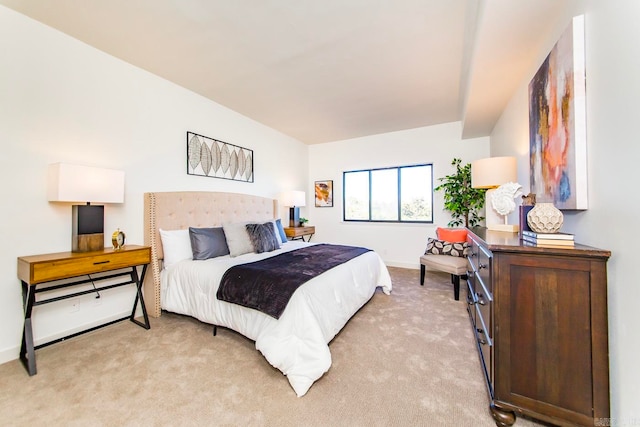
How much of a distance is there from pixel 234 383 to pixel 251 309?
492mm

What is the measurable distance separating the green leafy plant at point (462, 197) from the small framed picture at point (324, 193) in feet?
7.09

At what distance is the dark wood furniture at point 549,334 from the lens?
112cm

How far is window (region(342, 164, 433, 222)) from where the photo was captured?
4754 millimetres

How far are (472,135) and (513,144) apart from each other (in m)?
1.57

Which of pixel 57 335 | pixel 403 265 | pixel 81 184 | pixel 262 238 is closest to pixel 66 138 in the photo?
pixel 81 184

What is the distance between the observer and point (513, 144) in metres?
2.77

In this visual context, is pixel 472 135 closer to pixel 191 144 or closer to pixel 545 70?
pixel 545 70

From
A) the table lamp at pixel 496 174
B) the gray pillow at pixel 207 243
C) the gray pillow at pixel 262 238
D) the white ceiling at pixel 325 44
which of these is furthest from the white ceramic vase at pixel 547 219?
the gray pillow at pixel 207 243

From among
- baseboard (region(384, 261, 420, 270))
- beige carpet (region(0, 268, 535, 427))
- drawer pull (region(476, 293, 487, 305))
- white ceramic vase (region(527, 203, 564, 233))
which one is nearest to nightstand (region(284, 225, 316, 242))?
baseboard (region(384, 261, 420, 270))

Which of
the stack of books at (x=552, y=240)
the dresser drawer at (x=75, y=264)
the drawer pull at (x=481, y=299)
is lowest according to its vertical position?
the drawer pull at (x=481, y=299)

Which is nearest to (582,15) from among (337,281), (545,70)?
(545,70)

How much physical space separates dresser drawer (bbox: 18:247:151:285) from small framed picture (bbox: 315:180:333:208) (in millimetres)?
3781

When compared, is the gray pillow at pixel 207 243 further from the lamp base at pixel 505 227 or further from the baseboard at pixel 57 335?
the lamp base at pixel 505 227

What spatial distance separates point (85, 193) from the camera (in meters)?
2.08
